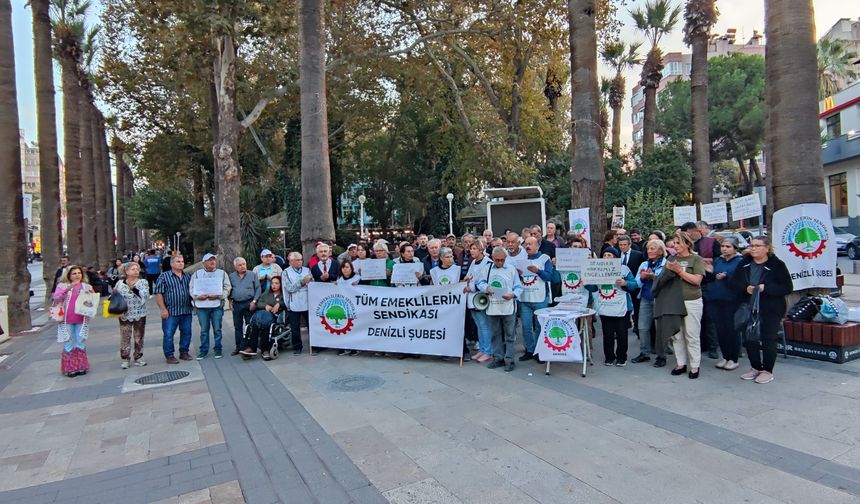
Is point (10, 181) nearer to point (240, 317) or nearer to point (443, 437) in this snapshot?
point (240, 317)

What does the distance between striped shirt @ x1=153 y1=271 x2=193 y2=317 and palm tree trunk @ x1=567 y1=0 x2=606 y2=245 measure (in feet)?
24.0

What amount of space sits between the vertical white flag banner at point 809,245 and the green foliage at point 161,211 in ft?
107

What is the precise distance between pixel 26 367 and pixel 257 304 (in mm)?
4055

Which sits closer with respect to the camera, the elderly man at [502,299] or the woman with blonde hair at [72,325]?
the elderly man at [502,299]

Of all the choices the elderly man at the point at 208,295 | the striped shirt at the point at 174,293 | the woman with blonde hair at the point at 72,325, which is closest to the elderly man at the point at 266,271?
the elderly man at the point at 208,295

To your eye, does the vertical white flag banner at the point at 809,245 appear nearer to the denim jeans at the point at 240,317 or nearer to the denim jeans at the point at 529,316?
the denim jeans at the point at 529,316

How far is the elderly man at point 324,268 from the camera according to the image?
882cm

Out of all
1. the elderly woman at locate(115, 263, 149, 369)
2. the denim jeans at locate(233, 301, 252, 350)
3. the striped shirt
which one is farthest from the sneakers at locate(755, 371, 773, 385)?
the elderly woman at locate(115, 263, 149, 369)

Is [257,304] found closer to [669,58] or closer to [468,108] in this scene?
[468,108]

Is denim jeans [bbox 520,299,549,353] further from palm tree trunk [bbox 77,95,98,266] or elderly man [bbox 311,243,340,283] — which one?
palm tree trunk [bbox 77,95,98,266]

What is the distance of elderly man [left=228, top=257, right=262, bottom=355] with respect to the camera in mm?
8391

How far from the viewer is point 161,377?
7.36 metres

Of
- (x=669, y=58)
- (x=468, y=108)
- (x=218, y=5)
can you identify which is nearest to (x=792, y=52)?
(x=218, y=5)

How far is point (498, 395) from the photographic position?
5.82m
